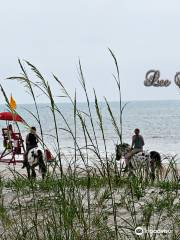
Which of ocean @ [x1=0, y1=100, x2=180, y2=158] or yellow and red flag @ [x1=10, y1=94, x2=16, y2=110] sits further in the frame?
ocean @ [x1=0, y1=100, x2=180, y2=158]

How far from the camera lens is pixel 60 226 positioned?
107 inches

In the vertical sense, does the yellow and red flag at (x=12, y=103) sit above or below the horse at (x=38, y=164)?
above

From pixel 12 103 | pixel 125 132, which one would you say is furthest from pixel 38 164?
pixel 125 132

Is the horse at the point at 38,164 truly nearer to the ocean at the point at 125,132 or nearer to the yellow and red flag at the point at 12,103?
the ocean at the point at 125,132

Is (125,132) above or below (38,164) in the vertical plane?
below

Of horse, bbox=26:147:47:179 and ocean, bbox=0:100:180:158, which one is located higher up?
horse, bbox=26:147:47:179

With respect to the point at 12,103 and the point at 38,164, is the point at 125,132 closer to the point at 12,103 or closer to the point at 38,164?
the point at 38,164

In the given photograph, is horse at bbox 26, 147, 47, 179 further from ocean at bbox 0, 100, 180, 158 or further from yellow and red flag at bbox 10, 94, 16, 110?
yellow and red flag at bbox 10, 94, 16, 110

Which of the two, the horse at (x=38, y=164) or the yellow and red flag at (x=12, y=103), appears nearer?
the yellow and red flag at (x=12, y=103)

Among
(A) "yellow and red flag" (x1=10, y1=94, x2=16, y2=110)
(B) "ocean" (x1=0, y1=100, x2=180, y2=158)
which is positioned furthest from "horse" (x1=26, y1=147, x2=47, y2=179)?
(A) "yellow and red flag" (x1=10, y1=94, x2=16, y2=110)

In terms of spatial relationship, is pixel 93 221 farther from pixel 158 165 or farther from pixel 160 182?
pixel 158 165

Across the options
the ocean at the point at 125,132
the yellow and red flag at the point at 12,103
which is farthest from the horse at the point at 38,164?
the yellow and red flag at the point at 12,103

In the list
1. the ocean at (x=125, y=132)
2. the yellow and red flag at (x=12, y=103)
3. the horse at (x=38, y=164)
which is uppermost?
the yellow and red flag at (x=12, y=103)

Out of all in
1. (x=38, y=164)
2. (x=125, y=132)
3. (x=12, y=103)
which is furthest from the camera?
(x=125, y=132)
